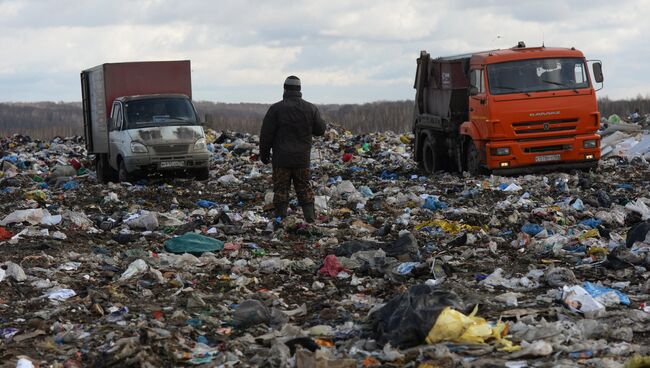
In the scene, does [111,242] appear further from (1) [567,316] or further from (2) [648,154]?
(2) [648,154]

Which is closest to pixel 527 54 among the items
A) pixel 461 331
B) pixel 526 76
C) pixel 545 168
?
pixel 526 76

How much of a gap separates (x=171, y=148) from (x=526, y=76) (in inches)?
265

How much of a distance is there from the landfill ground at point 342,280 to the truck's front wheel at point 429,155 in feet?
11.9

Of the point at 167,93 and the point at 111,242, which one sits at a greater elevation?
the point at 167,93

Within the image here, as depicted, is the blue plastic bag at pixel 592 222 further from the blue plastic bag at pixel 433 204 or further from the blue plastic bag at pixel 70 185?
the blue plastic bag at pixel 70 185

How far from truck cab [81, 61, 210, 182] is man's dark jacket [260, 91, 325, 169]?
7.12 metres

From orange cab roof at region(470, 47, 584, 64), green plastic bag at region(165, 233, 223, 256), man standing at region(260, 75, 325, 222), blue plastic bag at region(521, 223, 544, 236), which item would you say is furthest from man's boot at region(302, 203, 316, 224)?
orange cab roof at region(470, 47, 584, 64)

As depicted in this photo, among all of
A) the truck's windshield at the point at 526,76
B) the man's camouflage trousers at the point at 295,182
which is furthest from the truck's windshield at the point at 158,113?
the man's camouflage trousers at the point at 295,182

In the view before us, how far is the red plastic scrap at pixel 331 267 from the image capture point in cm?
890

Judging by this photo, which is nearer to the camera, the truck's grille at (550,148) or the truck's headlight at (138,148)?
→ the truck's grille at (550,148)

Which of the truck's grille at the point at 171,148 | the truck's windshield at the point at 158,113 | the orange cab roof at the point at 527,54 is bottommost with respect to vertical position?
the truck's grille at the point at 171,148

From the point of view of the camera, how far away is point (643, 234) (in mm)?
9484

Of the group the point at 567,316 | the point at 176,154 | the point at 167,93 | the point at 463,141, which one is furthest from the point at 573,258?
the point at 167,93

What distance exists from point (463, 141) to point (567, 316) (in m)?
11.6
